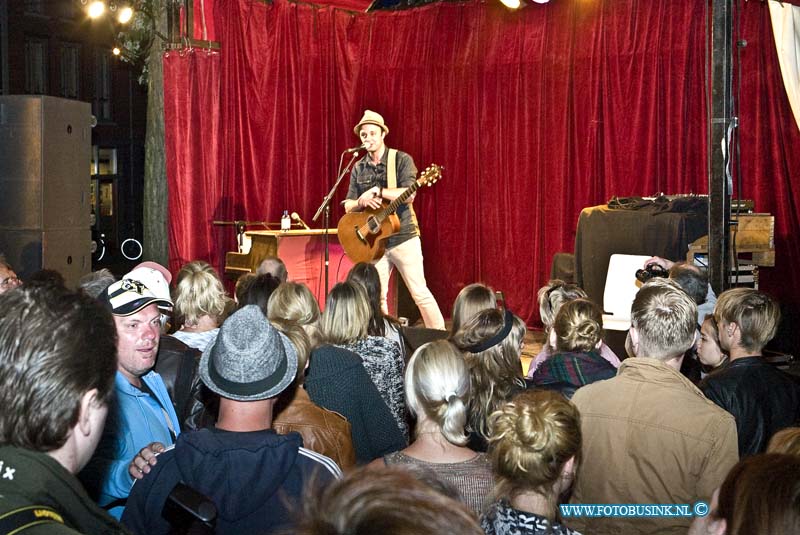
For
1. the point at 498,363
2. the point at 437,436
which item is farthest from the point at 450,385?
the point at 498,363

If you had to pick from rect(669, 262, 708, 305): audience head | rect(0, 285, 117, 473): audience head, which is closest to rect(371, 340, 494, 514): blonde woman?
rect(0, 285, 117, 473): audience head

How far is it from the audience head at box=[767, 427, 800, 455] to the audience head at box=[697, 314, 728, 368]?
2.02 meters

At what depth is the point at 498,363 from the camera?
11.2ft

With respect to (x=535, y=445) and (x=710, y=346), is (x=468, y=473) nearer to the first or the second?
(x=535, y=445)

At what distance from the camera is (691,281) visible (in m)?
4.73

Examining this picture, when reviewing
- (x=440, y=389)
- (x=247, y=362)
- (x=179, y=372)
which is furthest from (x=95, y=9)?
(x=247, y=362)

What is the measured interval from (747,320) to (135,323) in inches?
86.8

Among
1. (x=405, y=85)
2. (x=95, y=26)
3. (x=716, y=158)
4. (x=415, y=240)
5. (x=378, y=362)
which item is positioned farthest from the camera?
(x=95, y=26)

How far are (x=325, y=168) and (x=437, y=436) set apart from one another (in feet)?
27.5

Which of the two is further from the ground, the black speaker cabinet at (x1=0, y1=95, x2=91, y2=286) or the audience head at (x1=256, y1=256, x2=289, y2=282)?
the black speaker cabinet at (x1=0, y1=95, x2=91, y2=286)

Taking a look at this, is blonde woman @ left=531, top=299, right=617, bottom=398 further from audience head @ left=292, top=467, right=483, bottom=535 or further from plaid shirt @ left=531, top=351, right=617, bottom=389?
audience head @ left=292, top=467, right=483, bottom=535

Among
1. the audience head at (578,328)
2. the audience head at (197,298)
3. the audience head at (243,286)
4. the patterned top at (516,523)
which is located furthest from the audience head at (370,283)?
the patterned top at (516,523)

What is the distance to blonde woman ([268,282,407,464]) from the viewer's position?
341 centimetres

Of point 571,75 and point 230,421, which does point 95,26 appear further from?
point 230,421
